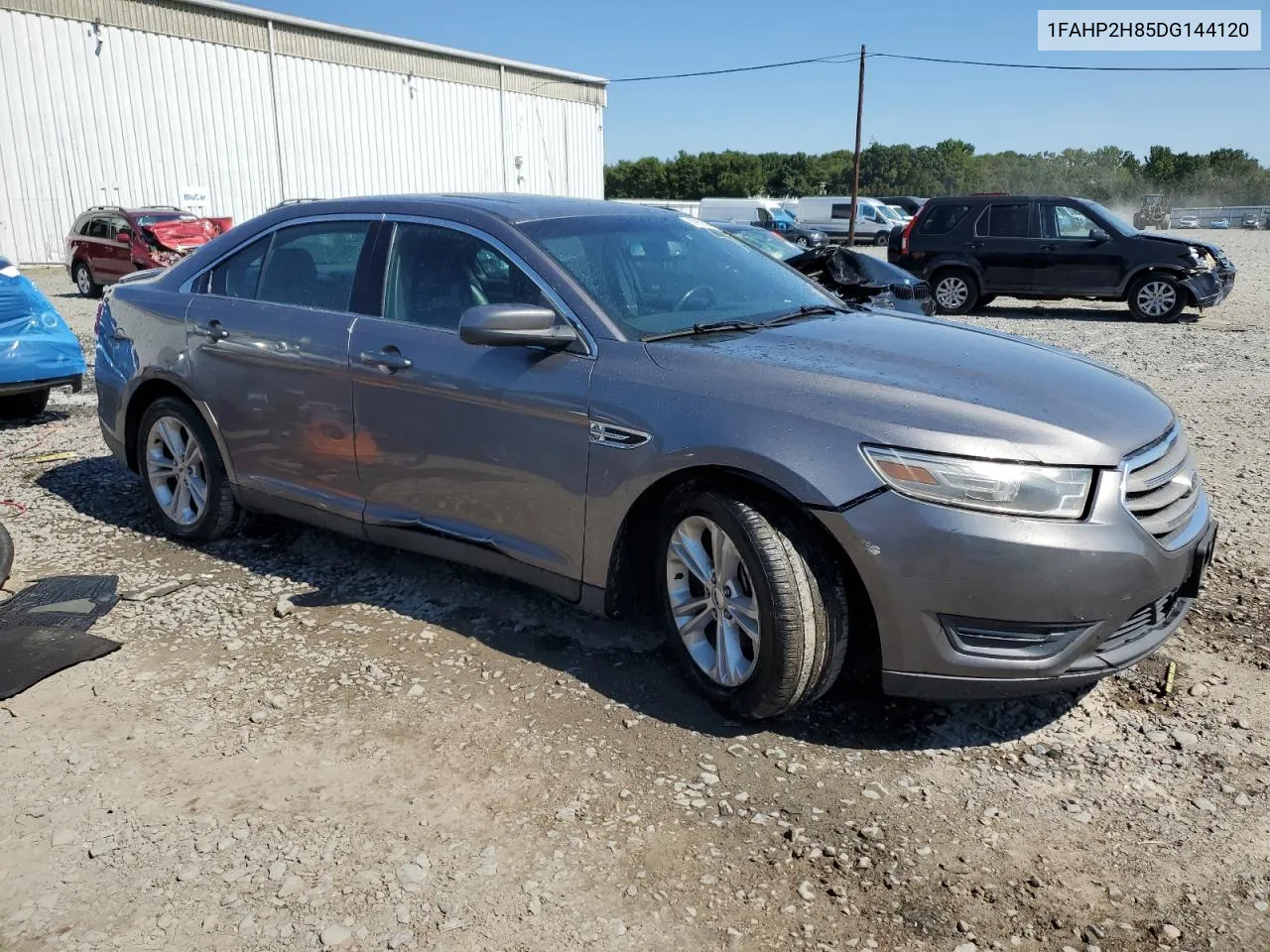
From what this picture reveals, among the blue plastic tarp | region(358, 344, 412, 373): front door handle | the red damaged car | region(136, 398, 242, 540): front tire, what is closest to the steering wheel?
region(358, 344, 412, 373): front door handle

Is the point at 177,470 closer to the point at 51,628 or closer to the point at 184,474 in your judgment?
the point at 184,474

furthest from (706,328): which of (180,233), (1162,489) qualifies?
(180,233)

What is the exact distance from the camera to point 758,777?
305cm

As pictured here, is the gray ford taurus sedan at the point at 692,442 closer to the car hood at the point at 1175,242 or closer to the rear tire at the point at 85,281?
the car hood at the point at 1175,242

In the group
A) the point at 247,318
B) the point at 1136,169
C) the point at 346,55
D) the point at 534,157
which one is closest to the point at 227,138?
the point at 346,55

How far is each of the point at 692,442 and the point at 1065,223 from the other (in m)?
13.7

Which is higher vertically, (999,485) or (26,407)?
(999,485)

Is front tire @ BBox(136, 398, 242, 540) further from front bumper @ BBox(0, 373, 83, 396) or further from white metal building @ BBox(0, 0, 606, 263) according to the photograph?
white metal building @ BBox(0, 0, 606, 263)

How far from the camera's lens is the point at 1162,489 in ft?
10.2

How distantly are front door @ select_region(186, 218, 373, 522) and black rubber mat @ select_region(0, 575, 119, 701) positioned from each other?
81 cm

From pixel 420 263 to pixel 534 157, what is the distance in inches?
1461

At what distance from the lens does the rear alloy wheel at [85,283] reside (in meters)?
19.3

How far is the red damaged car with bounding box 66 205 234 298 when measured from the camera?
18203 mm

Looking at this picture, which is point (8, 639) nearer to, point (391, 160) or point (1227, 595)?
point (1227, 595)
